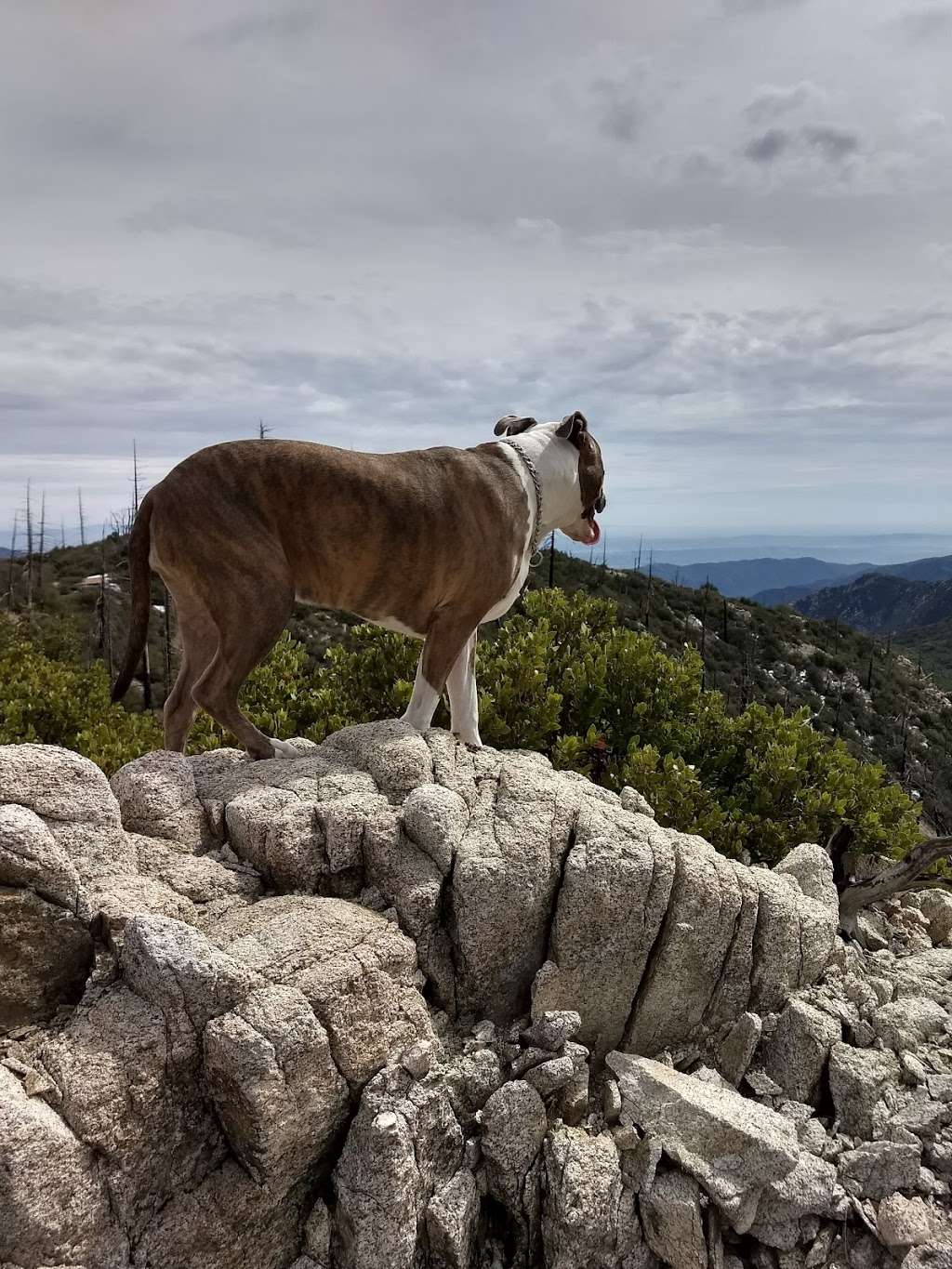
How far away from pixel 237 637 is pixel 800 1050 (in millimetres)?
4673

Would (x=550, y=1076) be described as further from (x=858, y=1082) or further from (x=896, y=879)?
(x=896, y=879)

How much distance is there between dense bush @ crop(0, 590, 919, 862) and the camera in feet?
30.9

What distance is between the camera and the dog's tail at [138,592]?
231 inches

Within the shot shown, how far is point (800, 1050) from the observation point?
557 centimetres

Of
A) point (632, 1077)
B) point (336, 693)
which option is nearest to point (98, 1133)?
point (632, 1077)

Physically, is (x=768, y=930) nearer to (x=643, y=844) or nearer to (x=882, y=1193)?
(x=643, y=844)

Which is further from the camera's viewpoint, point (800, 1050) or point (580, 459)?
point (580, 459)

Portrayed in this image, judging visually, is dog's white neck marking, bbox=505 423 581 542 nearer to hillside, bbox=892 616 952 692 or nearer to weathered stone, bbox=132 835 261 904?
weathered stone, bbox=132 835 261 904

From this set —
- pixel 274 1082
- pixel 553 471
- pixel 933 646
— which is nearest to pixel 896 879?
pixel 553 471

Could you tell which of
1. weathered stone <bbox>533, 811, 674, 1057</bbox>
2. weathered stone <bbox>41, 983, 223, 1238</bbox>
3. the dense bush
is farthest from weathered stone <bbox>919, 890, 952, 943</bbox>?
weathered stone <bbox>41, 983, 223, 1238</bbox>

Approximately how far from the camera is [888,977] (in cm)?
670

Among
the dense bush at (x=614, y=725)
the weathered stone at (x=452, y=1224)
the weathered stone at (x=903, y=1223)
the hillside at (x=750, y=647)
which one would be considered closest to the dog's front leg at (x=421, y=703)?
the dense bush at (x=614, y=725)

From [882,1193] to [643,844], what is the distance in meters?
2.32

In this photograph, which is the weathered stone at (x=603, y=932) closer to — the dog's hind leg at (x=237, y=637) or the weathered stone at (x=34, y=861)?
the dog's hind leg at (x=237, y=637)
